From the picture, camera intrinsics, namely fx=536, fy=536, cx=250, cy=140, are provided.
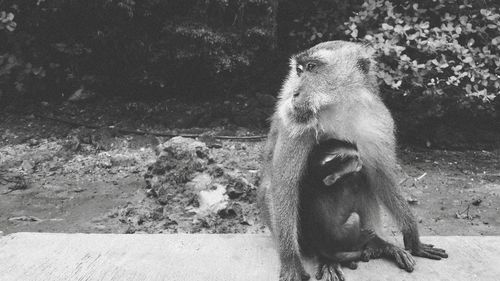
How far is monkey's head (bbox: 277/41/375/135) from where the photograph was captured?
8.97ft

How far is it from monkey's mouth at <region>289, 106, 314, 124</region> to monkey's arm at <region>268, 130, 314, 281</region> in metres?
0.08

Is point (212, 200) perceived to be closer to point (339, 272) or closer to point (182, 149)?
point (182, 149)

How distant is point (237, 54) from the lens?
6305 mm

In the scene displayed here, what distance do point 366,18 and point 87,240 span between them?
13.0 feet

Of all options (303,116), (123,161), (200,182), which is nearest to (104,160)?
(123,161)

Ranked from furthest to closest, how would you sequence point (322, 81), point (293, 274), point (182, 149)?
point (182, 149)
point (322, 81)
point (293, 274)

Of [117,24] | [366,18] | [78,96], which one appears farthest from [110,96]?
[366,18]

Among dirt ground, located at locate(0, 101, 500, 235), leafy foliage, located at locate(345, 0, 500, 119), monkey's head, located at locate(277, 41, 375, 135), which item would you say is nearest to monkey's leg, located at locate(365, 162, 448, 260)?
monkey's head, located at locate(277, 41, 375, 135)

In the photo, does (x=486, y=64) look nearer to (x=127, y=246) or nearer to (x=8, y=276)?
(x=127, y=246)

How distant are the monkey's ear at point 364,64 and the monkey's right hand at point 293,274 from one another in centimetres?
112

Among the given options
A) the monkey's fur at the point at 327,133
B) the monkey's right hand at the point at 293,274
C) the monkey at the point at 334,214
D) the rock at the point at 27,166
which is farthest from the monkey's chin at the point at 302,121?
the rock at the point at 27,166

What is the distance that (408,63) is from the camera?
5449mm

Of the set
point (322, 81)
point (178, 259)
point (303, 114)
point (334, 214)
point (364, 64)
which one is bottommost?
point (178, 259)

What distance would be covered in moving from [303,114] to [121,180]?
313 centimetres
